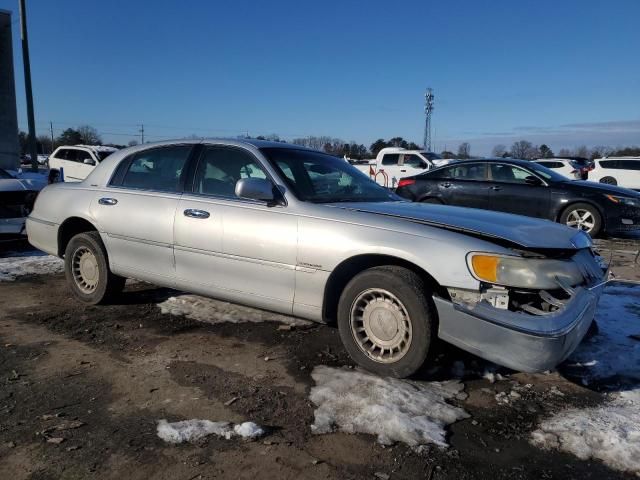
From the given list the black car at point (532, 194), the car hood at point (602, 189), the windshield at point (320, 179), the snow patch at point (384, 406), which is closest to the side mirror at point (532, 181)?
the black car at point (532, 194)

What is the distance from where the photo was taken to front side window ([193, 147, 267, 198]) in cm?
429

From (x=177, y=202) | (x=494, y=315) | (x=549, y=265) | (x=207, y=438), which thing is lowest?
(x=207, y=438)

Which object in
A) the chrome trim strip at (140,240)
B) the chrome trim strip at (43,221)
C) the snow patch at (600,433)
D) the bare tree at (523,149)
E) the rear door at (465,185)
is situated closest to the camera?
the snow patch at (600,433)

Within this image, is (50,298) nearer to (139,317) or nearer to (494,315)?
(139,317)

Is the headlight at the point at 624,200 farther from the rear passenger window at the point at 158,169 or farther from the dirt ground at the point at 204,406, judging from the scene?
the rear passenger window at the point at 158,169

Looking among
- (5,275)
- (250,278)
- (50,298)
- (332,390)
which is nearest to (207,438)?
(332,390)

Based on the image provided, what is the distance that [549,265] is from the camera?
3219 millimetres

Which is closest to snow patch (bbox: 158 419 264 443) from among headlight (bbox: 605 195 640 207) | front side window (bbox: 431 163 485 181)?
front side window (bbox: 431 163 485 181)

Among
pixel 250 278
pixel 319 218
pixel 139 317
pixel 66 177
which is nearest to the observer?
pixel 319 218

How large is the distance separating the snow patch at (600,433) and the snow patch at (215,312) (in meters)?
2.28

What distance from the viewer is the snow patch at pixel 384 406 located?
9.31 ft

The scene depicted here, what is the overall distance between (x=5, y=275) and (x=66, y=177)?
528 inches

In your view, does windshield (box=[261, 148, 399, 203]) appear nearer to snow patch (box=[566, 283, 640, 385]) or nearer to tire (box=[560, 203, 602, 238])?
snow patch (box=[566, 283, 640, 385])

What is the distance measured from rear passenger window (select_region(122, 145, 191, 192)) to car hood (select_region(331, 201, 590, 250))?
1.58 meters
